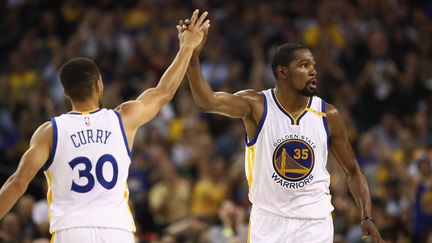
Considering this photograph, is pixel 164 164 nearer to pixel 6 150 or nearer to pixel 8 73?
pixel 6 150

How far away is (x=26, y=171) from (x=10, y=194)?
0.63 ft

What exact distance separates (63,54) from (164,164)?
440 centimetres

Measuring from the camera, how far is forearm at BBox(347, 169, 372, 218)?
7.34 metres

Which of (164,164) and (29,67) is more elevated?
(29,67)

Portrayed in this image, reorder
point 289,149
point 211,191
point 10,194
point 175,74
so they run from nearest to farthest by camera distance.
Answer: point 10,194 < point 175,74 < point 289,149 < point 211,191

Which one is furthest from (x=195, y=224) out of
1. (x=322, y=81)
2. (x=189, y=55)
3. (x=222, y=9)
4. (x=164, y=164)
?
(x=222, y=9)

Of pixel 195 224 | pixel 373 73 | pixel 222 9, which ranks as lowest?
pixel 195 224

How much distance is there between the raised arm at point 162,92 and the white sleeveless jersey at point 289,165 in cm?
92

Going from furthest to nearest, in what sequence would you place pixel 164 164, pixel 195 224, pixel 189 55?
pixel 164 164 < pixel 195 224 < pixel 189 55

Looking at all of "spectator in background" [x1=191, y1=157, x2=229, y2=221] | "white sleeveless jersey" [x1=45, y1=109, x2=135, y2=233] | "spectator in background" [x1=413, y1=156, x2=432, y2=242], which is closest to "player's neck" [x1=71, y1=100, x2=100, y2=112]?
"white sleeveless jersey" [x1=45, y1=109, x2=135, y2=233]

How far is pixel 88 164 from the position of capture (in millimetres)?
6020

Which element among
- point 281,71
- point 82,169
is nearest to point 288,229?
point 281,71

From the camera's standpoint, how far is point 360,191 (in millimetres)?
7438

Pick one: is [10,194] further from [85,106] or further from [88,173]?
[85,106]
